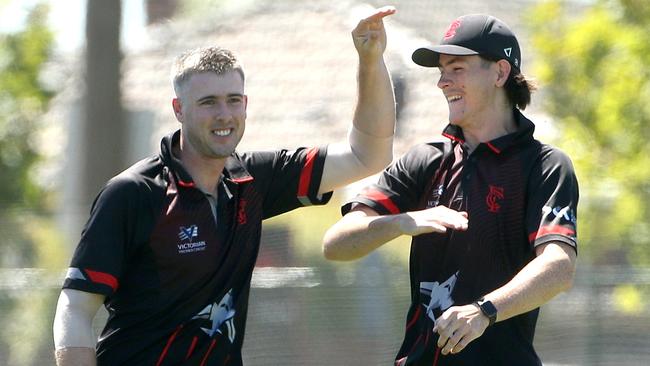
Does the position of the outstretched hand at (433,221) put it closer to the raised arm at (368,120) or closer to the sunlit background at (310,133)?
the raised arm at (368,120)

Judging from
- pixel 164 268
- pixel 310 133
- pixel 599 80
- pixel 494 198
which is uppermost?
pixel 494 198

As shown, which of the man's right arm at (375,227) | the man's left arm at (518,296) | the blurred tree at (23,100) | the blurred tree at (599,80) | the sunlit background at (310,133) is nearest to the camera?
the man's left arm at (518,296)

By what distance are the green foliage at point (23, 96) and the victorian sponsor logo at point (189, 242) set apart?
33.9 feet

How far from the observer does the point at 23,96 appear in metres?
15.3

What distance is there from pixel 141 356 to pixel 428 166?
128 centimetres

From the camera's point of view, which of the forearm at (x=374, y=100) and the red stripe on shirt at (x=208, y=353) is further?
the forearm at (x=374, y=100)

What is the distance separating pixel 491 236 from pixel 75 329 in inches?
59.4

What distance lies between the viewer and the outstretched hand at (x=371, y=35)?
4832 mm

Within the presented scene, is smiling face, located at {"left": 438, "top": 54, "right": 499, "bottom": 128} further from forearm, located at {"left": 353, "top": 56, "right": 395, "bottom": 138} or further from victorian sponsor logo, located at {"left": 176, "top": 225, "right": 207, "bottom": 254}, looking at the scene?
victorian sponsor logo, located at {"left": 176, "top": 225, "right": 207, "bottom": 254}

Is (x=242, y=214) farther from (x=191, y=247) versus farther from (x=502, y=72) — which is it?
(x=502, y=72)

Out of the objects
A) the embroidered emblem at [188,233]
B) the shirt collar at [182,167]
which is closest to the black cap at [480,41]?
the shirt collar at [182,167]

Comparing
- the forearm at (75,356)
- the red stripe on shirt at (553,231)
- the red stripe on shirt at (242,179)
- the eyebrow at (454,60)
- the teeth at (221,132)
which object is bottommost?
the forearm at (75,356)

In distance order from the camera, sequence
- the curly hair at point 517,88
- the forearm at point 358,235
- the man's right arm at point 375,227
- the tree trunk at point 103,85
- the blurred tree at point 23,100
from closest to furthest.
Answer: the man's right arm at point 375,227, the forearm at point 358,235, the curly hair at point 517,88, the tree trunk at point 103,85, the blurred tree at point 23,100

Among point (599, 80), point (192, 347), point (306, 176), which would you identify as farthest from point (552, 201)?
point (599, 80)
